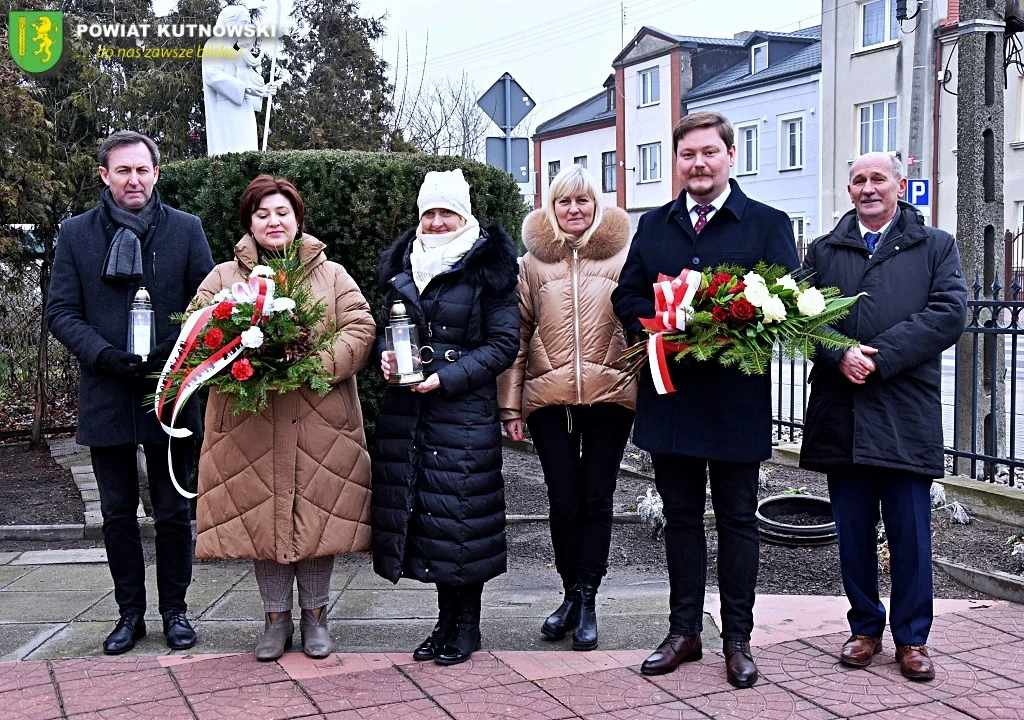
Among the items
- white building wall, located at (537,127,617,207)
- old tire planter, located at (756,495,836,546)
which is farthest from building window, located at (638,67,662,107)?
old tire planter, located at (756,495,836,546)

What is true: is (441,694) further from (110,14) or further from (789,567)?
(110,14)

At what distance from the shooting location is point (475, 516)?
4203 mm

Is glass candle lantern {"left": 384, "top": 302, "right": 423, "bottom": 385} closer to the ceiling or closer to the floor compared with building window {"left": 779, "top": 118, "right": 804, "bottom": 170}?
closer to the floor

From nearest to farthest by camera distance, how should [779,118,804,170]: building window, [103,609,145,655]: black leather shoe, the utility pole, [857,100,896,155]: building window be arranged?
[103,609,145,655]: black leather shoe
the utility pole
[857,100,896,155]: building window
[779,118,804,170]: building window

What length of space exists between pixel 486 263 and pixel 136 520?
197 centimetres

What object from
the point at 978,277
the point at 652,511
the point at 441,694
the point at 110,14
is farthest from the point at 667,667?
the point at 110,14

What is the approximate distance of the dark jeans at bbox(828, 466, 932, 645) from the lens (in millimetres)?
4074

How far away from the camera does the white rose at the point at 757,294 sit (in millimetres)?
3658

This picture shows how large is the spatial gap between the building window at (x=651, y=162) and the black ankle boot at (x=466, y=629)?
123 feet

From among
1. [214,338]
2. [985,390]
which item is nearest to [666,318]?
[214,338]

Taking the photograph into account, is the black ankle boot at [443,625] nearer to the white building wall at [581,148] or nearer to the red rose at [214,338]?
the red rose at [214,338]

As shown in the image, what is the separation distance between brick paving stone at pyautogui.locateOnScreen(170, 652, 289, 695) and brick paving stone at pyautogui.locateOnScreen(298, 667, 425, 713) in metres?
0.18

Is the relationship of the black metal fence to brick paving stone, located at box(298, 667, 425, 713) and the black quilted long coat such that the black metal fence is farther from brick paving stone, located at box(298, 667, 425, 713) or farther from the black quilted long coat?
brick paving stone, located at box(298, 667, 425, 713)

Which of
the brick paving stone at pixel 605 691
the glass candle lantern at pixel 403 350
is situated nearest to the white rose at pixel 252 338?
the glass candle lantern at pixel 403 350
